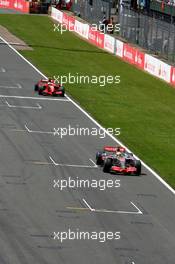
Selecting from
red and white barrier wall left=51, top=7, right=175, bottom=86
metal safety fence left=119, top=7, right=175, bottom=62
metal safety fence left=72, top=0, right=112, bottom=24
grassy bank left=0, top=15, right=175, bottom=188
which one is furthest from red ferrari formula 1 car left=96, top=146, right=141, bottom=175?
metal safety fence left=72, top=0, right=112, bottom=24

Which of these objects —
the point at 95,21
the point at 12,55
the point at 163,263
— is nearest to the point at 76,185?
the point at 163,263

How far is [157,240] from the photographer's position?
→ 1610 inches

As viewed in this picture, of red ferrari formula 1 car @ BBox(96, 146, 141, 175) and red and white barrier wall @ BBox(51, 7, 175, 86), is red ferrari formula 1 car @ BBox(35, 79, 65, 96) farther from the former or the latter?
red ferrari formula 1 car @ BBox(96, 146, 141, 175)

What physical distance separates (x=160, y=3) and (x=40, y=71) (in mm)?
40441

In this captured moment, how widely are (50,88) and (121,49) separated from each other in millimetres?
27536

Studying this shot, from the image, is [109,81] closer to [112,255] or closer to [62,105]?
[62,105]

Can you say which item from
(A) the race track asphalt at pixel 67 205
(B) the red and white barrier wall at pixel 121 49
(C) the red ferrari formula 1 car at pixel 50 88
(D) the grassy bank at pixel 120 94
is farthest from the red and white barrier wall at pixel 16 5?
(A) the race track asphalt at pixel 67 205

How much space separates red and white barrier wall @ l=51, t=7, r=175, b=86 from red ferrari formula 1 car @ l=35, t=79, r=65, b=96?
1236 cm

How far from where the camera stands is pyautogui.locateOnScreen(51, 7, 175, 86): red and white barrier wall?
8855 centimetres

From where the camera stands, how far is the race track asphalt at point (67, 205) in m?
38.5

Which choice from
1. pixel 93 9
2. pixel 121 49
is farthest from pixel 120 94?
pixel 93 9

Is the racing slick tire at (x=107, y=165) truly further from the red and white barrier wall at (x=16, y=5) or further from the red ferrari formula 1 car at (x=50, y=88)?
the red and white barrier wall at (x=16, y=5)

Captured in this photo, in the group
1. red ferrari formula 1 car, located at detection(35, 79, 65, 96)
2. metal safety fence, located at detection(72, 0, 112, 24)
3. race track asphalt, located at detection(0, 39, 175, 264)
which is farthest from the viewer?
metal safety fence, located at detection(72, 0, 112, 24)

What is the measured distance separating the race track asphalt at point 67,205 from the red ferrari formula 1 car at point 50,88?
877cm
